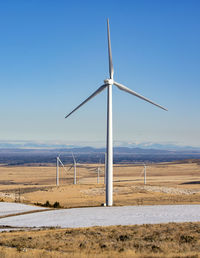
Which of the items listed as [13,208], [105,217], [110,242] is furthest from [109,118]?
[110,242]

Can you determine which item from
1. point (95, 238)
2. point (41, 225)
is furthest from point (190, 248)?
point (41, 225)

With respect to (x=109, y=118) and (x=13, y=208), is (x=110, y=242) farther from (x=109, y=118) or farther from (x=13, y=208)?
(x=13, y=208)

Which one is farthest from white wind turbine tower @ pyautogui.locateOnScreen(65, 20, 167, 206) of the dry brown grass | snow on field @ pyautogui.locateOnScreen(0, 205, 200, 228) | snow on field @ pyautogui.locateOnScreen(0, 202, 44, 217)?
the dry brown grass

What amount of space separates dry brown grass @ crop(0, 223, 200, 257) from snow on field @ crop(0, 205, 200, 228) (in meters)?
3.11

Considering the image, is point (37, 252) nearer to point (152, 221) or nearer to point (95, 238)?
point (95, 238)

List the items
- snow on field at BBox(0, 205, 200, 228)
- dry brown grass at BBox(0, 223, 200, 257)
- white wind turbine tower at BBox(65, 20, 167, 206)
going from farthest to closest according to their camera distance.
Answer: white wind turbine tower at BBox(65, 20, 167, 206)
snow on field at BBox(0, 205, 200, 228)
dry brown grass at BBox(0, 223, 200, 257)

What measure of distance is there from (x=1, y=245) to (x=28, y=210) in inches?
650

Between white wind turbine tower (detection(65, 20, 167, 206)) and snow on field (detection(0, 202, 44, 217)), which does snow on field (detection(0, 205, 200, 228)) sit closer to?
white wind turbine tower (detection(65, 20, 167, 206))

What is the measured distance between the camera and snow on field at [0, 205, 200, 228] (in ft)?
92.1

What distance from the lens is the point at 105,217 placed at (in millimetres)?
30453

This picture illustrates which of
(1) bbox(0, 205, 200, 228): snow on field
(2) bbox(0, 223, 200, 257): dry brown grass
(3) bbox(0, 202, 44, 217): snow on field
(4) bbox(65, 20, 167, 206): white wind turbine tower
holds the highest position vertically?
(4) bbox(65, 20, 167, 206): white wind turbine tower

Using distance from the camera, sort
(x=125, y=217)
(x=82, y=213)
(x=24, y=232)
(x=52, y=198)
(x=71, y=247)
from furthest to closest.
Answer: (x=52, y=198), (x=82, y=213), (x=125, y=217), (x=24, y=232), (x=71, y=247)

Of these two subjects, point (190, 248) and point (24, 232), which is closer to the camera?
point (190, 248)

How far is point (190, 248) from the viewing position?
18.7 m
